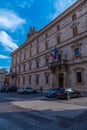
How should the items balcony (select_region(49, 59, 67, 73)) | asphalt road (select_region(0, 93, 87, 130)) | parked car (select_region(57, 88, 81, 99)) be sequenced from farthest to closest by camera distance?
balcony (select_region(49, 59, 67, 73)) → parked car (select_region(57, 88, 81, 99)) → asphalt road (select_region(0, 93, 87, 130))

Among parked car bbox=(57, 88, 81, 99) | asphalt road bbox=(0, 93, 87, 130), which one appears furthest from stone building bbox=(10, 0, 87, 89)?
asphalt road bbox=(0, 93, 87, 130)

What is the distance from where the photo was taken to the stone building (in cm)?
2320

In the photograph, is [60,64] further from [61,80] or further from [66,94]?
[66,94]

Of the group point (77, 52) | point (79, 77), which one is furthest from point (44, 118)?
point (77, 52)

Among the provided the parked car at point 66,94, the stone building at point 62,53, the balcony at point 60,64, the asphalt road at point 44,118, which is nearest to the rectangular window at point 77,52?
the stone building at point 62,53

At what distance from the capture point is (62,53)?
2720 centimetres

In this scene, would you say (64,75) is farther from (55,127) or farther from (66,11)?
(55,127)

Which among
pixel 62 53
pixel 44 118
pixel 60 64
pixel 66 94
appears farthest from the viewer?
pixel 62 53

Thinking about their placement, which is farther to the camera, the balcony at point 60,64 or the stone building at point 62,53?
the balcony at point 60,64

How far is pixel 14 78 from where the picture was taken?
48719 mm

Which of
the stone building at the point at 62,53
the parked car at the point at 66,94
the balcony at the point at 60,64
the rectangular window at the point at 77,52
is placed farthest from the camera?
the balcony at the point at 60,64

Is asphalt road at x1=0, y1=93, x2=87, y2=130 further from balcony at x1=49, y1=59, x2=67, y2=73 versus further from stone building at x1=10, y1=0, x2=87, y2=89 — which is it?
balcony at x1=49, y1=59, x2=67, y2=73

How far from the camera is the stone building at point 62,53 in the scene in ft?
76.1

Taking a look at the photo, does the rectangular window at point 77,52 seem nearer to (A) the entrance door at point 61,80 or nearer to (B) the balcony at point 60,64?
(B) the balcony at point 60,64
